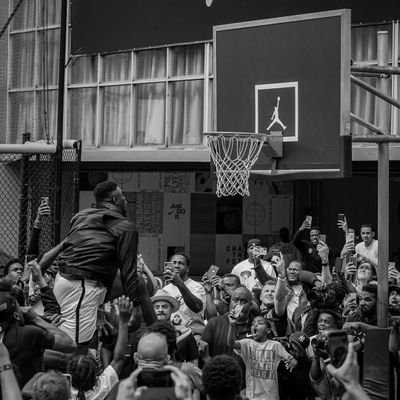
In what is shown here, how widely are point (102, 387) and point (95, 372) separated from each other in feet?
1.32

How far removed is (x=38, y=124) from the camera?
70.4 ft

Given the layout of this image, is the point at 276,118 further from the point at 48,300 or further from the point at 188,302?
the point at 48,300

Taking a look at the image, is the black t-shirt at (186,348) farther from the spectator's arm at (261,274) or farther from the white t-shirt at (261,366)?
the spectator's arm at (261,274)

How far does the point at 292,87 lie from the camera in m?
10.8

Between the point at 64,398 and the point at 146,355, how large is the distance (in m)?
0.62

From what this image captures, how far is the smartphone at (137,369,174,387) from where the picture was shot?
5.88 metres

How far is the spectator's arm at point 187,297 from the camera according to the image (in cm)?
1083

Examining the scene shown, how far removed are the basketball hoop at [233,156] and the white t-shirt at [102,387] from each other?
147 inches

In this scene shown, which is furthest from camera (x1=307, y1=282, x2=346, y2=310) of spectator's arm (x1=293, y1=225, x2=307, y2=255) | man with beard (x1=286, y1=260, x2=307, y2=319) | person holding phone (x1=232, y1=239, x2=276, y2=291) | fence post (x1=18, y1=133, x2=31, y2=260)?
fence post (x1=18, y1=133, x2=31, y2=260)

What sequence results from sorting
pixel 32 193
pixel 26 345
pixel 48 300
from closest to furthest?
pixel 26 345 < pixel 48 300 < pixel 32 193

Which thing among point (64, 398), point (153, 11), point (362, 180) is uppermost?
point (153, 11)

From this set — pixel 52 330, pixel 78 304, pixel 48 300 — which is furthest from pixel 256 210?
pixel 52 330

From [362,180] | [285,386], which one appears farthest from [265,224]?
[285,386]

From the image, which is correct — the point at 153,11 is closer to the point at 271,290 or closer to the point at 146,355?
the point at 271,290
